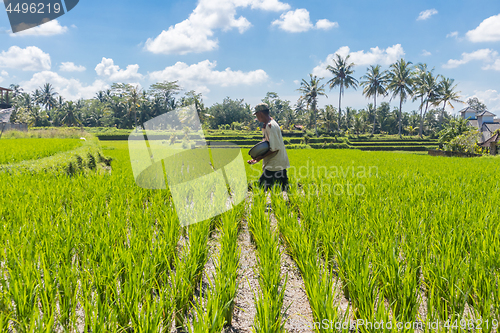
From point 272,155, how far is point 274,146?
0.78ft

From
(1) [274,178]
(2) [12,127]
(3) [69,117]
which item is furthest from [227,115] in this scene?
(1) [274,178]

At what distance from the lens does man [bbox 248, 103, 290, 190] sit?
2.87 m

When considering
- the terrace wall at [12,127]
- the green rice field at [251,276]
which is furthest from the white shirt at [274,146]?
the terrace wall at [12,127]

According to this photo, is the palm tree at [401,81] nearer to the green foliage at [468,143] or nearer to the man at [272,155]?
the green foliage at [468,143]

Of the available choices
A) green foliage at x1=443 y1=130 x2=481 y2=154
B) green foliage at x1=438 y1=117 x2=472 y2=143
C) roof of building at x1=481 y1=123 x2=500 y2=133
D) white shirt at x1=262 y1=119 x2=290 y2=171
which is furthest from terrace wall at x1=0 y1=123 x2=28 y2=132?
roof of building at x1=481 y1=123 x2=500 y2=133

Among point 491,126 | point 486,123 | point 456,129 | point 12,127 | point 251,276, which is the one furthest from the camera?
point 486,123

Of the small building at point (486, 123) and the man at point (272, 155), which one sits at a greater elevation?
the small building at point (486, 123)

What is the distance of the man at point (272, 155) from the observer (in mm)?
2865

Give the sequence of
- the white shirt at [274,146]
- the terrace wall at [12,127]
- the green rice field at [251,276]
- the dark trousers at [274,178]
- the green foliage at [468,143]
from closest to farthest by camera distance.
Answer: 1. the green rice field at [251,276]
2. the white shirt at [274,146]
3. the dark trousers at [274,178]
4. the terrace wall at [12,127]
5. the green foliage at [468,143]

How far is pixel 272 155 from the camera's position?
310 centimetres

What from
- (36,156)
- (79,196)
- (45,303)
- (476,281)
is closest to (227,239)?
(45,303)

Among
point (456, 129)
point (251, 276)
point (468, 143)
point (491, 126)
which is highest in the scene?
point (491, 126)

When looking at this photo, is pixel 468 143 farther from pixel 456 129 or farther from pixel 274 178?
pixel 274 178

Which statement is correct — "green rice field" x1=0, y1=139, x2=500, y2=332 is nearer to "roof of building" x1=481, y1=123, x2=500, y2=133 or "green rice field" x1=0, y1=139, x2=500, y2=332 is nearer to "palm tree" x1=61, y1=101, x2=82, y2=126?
"roof of building" x1=481, y1=123, x2=500, y2=133
